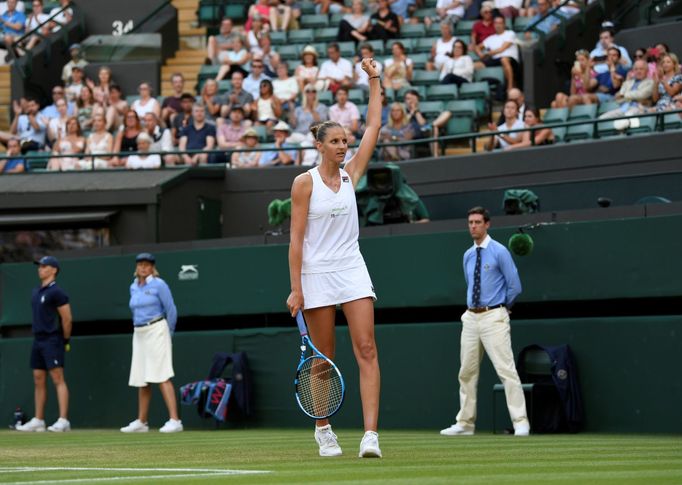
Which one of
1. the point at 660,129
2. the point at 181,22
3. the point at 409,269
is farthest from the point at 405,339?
the point at 181,22

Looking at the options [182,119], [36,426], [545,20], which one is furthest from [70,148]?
[545,20]

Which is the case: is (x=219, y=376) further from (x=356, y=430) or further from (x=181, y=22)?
(x=181, y=22)

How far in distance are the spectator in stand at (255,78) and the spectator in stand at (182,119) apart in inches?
39.8

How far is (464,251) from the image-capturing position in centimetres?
1362

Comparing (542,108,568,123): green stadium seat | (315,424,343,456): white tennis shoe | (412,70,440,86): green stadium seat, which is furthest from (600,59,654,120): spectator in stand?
(315,424,343,456): white tennis shoe

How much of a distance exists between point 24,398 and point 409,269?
5.80m

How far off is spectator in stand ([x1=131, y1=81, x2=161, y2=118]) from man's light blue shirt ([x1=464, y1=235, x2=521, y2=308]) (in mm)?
9147

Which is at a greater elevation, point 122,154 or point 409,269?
point 122,154

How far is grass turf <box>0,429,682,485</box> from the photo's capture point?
6.62 metres

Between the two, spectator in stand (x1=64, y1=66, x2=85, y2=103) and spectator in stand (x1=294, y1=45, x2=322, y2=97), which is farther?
spectator in stand (x1=64, y1=66, x2=85, y2=103)

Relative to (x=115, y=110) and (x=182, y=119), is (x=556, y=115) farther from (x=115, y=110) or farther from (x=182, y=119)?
(x=115, y=110)

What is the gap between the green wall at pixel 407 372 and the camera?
12180mm

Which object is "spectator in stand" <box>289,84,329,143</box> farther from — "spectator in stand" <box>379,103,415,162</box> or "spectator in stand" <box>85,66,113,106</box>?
"spectator in stand" <box>85,66,113,106</box>

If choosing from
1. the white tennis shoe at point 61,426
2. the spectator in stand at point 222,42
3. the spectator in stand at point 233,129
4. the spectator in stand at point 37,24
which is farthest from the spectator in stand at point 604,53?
the spectator in stand at point 37,24
